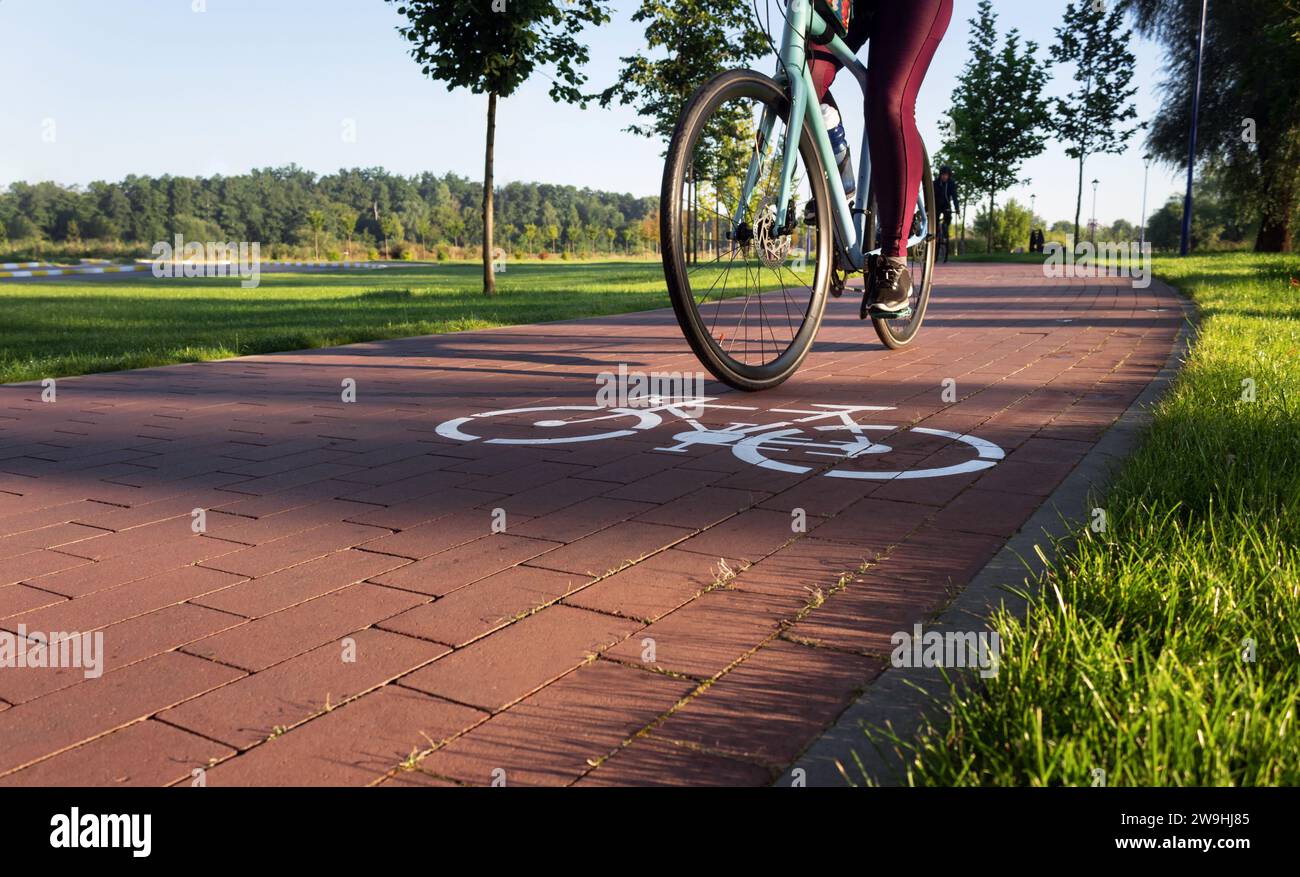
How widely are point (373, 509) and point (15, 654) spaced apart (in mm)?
1260

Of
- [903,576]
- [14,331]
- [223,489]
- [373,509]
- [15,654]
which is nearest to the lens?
[15,654]

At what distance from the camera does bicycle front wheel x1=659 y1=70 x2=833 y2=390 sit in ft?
14.7

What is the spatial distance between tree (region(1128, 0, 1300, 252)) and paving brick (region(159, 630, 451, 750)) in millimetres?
37160

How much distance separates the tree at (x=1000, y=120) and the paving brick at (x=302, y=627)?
39.2 metres

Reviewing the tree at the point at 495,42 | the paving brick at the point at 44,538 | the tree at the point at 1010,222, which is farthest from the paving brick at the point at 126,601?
the tree at the point at 1010,222

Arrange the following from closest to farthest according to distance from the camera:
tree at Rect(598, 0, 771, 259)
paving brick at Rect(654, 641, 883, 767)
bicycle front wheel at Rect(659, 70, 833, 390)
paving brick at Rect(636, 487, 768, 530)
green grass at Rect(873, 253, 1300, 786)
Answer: green grass at Rect(873, 253, 1300, 786) < paving brick at Rect(654, 641, 883, 767) < paving brick at Rect(636, 487, 768, 530) < bicycle front wheel at Rect(659, 70, 833, 390) < tree at Rect(598, 0, 771, 259)

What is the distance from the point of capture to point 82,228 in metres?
85.8

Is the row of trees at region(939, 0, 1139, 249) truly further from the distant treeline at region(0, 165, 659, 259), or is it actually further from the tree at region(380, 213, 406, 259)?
the tree at region(380, 213, 406, 259)

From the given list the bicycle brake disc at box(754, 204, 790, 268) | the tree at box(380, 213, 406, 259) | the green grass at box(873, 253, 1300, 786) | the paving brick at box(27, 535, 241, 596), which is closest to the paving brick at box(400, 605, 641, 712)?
the green grass at box(873, 253, 1300, 786)

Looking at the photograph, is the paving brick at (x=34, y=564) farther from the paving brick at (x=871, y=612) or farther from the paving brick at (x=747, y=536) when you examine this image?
the paving brick at (x=871, y=612)

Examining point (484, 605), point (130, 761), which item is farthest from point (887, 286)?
point (130, 761)
